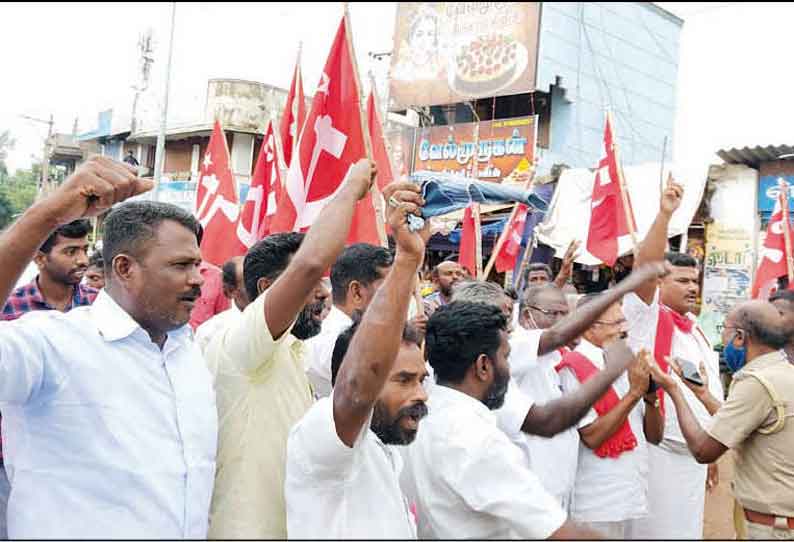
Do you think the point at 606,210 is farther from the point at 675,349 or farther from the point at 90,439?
the point at 90,439

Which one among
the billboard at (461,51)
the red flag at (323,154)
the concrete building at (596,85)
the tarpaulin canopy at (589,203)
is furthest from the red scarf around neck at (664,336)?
the billboard at (461,51)

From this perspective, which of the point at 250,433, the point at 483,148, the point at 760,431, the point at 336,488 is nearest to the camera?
the point at 336,488

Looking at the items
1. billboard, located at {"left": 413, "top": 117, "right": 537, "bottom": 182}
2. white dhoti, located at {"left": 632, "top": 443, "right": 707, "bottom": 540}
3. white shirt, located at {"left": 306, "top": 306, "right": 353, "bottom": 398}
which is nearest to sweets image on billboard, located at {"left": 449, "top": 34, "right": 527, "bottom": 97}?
billboard, located at {"left": 413, "top": 117, "right": 537, "bottom": 182}

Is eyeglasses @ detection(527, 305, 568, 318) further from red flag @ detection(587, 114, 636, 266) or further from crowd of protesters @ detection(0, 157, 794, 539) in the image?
red flag @ detection(587, 114, 636, 266)

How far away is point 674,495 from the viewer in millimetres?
4020

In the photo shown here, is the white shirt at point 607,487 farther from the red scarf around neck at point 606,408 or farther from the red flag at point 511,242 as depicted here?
the red flag at point 511,242

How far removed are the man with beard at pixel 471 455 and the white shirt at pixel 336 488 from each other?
0.14 metres

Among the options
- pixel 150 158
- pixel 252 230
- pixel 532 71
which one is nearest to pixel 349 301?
pixel 252 230

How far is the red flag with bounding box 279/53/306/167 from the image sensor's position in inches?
239

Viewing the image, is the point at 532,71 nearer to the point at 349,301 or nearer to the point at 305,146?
the point at 305,146

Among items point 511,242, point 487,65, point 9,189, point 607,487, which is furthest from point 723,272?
point 9,189

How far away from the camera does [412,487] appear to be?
219 cm

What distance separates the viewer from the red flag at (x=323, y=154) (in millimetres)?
4379

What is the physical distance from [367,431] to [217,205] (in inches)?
200
